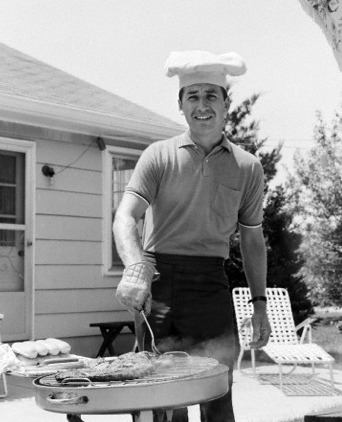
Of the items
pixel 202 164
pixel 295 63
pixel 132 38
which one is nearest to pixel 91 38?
pixel 132 38

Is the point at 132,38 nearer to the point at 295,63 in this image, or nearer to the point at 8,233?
the point at 295,63

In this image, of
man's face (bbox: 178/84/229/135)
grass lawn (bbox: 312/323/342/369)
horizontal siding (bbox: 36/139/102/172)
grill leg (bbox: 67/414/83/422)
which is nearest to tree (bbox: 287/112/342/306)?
grass lawn (bbox: 312/323/342/369)

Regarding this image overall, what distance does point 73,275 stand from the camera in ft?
26.7

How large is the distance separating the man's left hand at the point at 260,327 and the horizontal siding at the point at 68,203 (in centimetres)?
493

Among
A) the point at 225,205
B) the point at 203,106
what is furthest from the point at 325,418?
the point at 203,106

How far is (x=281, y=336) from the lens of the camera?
24.7 feet

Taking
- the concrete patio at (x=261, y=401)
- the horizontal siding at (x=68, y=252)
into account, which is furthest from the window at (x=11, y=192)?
the concrete patio at (x=261, y=401)

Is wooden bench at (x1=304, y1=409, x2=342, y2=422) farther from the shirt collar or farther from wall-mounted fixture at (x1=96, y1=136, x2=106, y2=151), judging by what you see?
wall-mounted fixture at (x1=96, y1=136, x2=106, y2=151)

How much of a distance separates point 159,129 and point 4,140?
1994 mm

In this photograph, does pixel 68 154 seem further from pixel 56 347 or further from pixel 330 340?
pixel 330 340

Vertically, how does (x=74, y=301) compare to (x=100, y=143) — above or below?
below

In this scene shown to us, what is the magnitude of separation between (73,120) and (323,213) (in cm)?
714

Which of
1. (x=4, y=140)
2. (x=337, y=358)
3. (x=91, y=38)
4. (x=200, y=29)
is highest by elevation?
(x=91, y=38)

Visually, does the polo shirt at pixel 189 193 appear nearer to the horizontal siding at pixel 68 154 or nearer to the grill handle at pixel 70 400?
the grill handle at pixel 70 400
